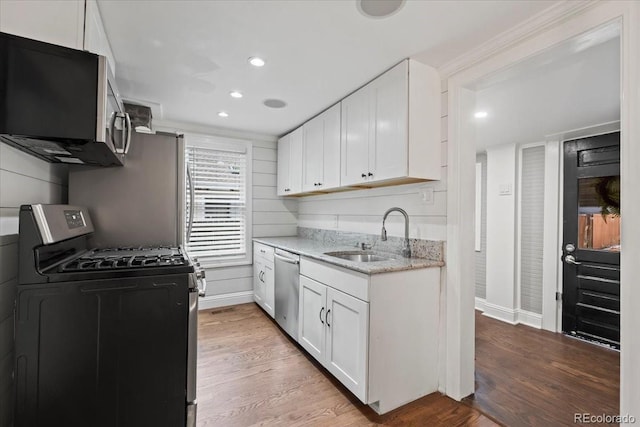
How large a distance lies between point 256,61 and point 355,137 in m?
1.01

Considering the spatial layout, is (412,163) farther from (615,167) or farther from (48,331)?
(615,167)

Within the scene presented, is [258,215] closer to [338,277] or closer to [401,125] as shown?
[338,277]

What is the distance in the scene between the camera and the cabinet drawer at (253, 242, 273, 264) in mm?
3432

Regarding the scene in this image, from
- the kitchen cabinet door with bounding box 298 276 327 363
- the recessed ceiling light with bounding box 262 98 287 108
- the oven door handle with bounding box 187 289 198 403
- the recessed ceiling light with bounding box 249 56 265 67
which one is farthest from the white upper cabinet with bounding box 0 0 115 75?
the kitchen cabinet door with bounding box 298 276 327 363

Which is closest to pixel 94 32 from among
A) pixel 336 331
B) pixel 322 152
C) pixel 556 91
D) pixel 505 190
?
pixel 322 152

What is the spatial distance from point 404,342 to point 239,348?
1.63 meters

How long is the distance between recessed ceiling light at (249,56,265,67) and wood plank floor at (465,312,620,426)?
288 cm

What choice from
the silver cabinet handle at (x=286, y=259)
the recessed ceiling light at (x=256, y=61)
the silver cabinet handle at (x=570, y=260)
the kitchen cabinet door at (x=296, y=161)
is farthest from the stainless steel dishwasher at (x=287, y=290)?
the silver cabinet handle at (x=570, y=260)

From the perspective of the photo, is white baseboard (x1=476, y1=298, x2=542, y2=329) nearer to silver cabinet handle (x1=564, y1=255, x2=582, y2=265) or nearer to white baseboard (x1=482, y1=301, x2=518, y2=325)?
white baseboard (x1=482, y1=301, x2=518, y2=325)

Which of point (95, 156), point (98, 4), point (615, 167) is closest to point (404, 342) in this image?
point (95, 156)

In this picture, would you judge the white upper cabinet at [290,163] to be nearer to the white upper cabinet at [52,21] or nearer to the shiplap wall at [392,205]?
the shiplap wall at [392,205]

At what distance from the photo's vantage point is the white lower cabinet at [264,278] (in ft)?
11.1

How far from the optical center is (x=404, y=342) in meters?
1.99

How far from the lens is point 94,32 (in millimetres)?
1502
